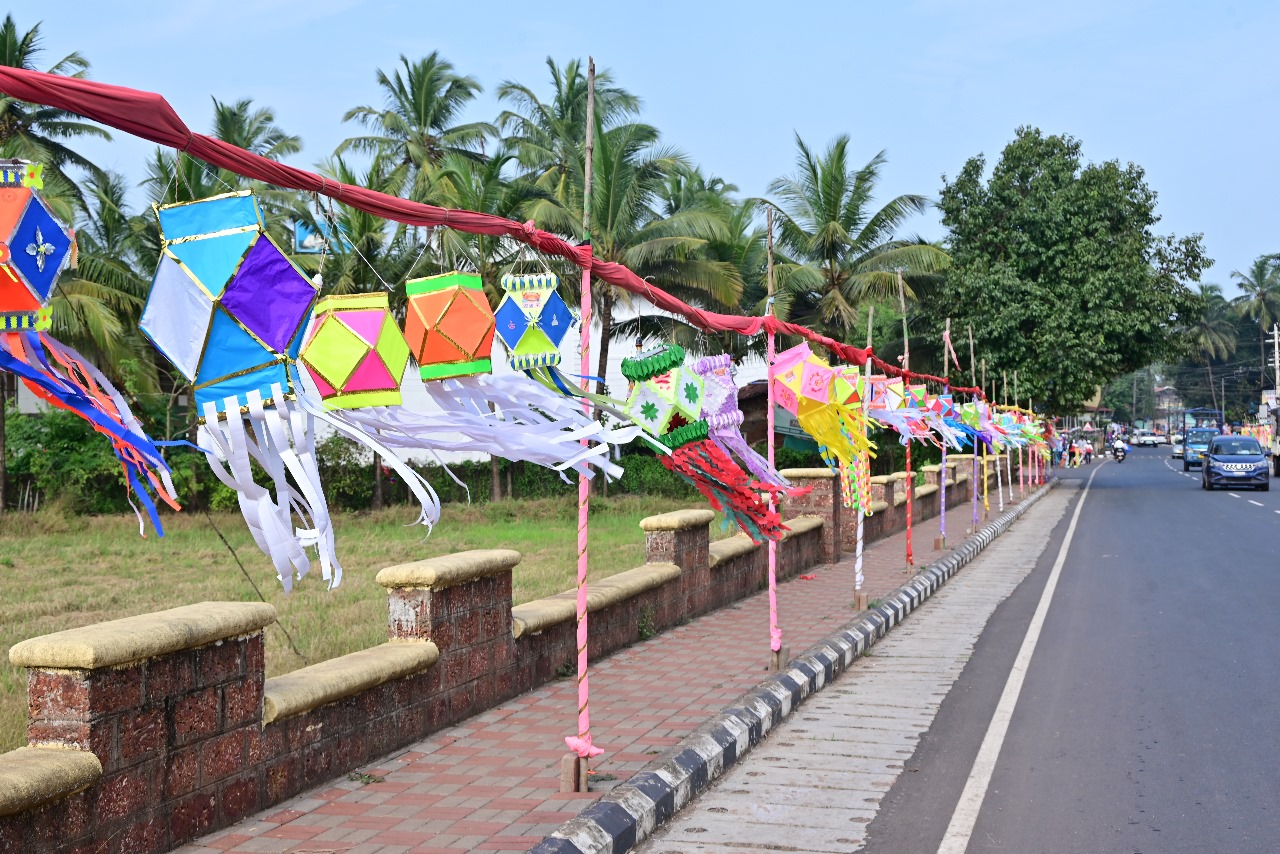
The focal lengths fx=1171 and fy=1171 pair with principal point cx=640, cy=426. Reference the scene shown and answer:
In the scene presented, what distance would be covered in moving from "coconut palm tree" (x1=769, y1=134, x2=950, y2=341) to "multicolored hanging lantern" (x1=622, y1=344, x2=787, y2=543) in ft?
83.1

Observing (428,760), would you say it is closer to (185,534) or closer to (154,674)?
(154,674)

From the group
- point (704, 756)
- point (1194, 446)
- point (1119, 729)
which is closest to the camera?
point (704, 756)

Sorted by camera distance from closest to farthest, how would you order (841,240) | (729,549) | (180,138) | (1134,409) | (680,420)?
(180,138) → (680,420) → (729,549) → (841,240) → (1134,409)

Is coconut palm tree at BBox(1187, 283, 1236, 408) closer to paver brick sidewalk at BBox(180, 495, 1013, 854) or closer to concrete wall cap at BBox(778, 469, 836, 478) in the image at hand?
concrete wall cap at BBox(778, 469, 836, 478)

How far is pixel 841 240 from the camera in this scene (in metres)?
32.2

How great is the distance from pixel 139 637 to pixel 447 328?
166 centimetres

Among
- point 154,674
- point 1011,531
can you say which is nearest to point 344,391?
point 154,674

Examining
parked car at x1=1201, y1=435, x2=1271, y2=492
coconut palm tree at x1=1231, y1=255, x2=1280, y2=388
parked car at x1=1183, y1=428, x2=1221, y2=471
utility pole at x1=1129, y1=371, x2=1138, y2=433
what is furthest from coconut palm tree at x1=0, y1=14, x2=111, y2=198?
utility pole at x1=1129, y1=371, x2=1138, y2=433

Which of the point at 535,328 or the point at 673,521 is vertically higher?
the point at 535,328

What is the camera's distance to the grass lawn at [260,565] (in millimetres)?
10312

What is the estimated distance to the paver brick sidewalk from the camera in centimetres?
495

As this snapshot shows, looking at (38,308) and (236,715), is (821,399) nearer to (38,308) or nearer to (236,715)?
(236,715)

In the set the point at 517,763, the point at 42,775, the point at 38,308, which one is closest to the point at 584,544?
the point at 517,763

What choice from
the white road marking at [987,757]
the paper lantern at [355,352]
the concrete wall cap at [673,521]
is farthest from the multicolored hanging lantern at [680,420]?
the concrete wall cap at [673,521]
